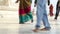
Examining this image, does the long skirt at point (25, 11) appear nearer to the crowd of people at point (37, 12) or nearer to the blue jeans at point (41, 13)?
the crowd of people at point (37, 12)

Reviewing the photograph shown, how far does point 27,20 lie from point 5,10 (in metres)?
1.53

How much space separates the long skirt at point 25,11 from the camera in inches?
183

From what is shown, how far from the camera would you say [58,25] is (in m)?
4.80

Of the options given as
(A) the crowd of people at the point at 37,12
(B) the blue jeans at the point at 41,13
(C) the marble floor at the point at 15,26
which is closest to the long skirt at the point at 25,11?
(A) the crowd of people at the point at 37,12

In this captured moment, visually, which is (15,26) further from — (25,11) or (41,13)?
(41,13)

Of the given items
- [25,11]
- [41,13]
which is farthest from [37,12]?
[25,11]

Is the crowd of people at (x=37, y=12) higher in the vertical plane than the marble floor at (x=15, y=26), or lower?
higher

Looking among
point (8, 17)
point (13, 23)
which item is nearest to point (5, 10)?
point (8, 17)

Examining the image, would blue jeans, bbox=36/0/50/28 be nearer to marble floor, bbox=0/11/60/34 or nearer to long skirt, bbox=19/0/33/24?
marble floor, bbox=0/11/60/34

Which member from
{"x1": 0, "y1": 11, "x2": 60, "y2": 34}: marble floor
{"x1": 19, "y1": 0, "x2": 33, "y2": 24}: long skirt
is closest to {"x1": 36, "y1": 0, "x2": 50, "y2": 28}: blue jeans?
{"x1": 0, "y1": 11, "x2": 60, "y2": 34}: marble floor

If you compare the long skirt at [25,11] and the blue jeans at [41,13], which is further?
the long skirt at [25,11]

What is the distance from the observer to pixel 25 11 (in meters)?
4.73

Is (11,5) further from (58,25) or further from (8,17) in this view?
(58,25)

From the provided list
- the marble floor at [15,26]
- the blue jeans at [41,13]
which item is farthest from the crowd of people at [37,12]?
the marble floor at [15,26]
